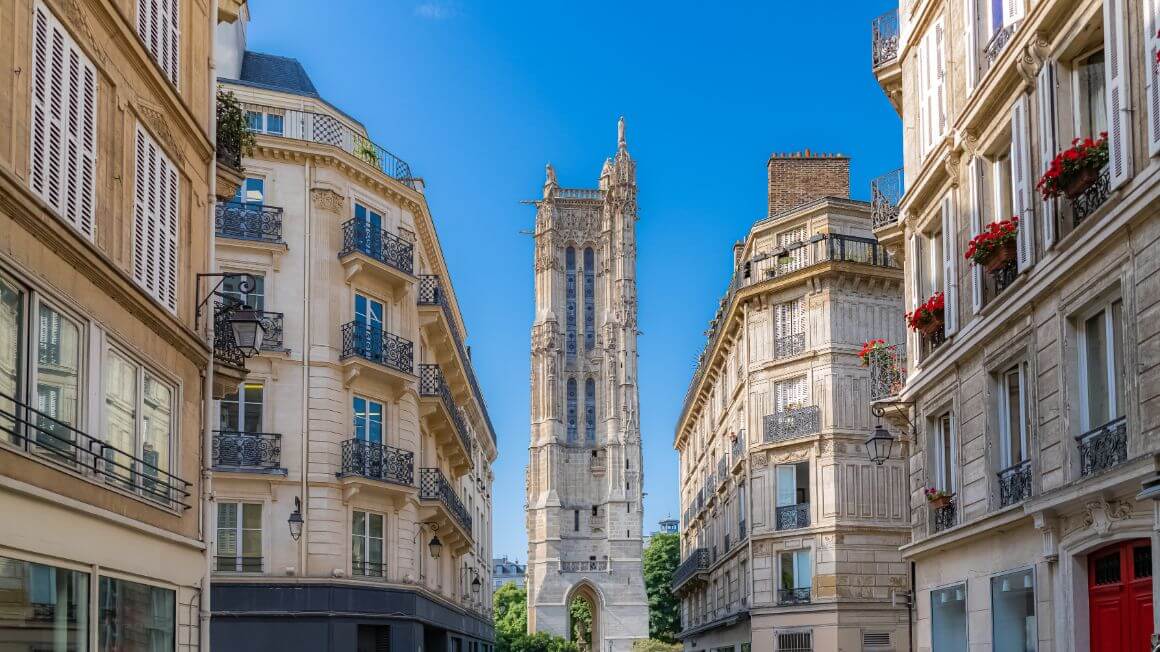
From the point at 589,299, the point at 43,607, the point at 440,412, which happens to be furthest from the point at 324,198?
the point at 589,299

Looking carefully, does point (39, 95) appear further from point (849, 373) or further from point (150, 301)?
point (849, 373)

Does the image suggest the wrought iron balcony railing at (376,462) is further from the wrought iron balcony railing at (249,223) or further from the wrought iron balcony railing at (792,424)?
the wrought iron balcony railing at (792,424)

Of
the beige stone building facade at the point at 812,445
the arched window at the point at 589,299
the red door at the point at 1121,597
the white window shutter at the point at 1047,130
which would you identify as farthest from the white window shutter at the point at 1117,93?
the arched window at the point at 589,299

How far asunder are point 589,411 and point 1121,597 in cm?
10754

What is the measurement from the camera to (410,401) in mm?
30781

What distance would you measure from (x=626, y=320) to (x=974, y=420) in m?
104

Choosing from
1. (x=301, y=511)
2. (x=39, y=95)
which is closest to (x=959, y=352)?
(x=39, y=95)

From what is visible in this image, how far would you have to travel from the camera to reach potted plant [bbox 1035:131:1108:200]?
1330cm

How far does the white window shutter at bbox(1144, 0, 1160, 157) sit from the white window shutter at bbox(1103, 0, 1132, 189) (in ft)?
0.39

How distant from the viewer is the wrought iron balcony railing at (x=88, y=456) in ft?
36.2

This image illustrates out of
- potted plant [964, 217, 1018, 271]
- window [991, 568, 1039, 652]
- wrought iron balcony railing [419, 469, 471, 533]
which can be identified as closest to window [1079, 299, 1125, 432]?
potted plant [964, 217, 1018, 271]

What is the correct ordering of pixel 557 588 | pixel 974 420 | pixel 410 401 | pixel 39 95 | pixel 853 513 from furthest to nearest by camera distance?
1. pixel 557 588
2. pixel 853 513
3. pixel 410 401
4. pixel 974 420
5. pixel 39 95

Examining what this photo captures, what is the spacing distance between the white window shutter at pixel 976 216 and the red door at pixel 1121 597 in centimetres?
427

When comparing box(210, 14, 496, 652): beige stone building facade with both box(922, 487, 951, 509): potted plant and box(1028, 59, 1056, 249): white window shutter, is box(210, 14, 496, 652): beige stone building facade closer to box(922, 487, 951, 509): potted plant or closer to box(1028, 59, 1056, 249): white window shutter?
box(922, 487, 951, 509): potted plant
